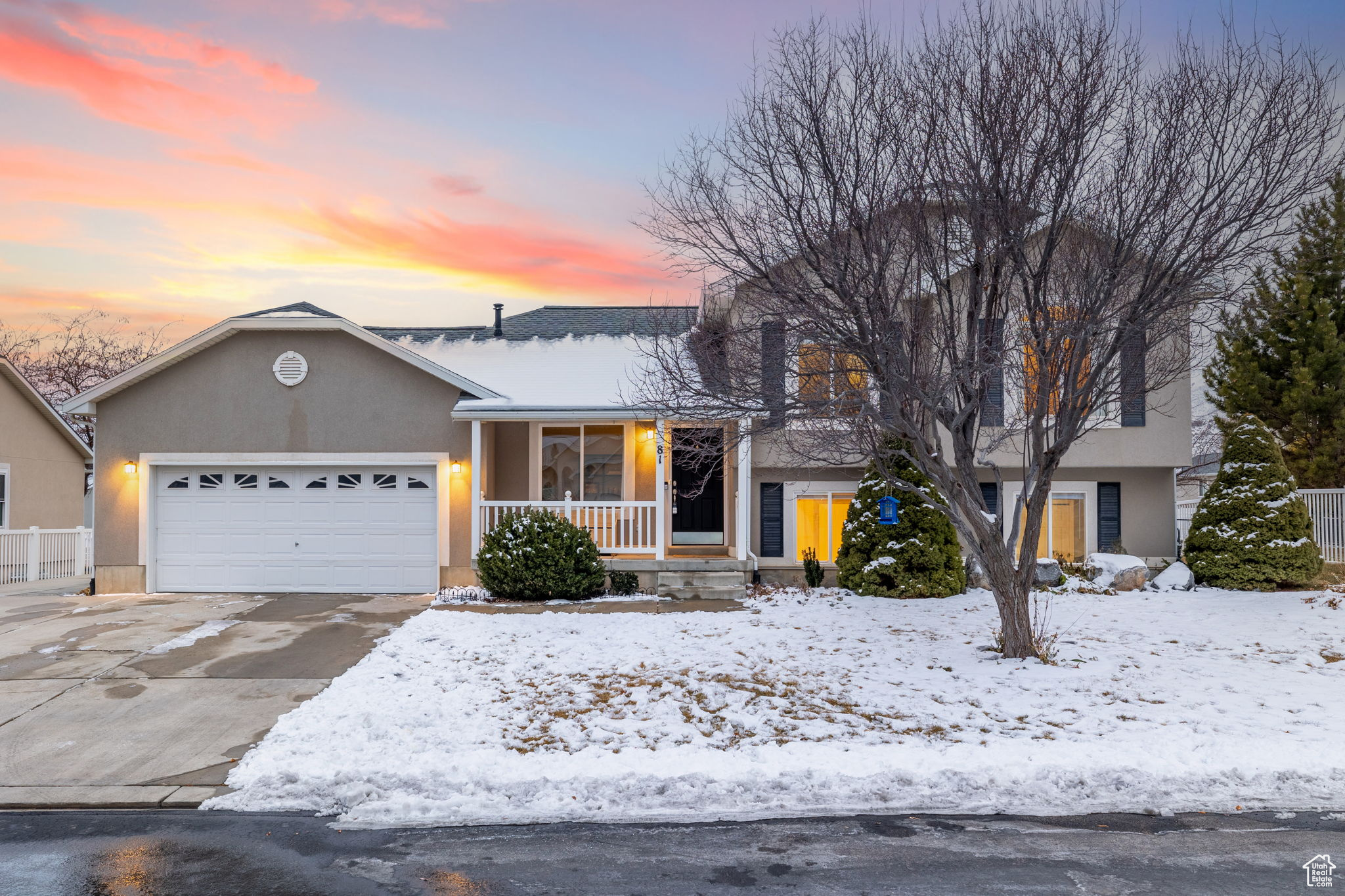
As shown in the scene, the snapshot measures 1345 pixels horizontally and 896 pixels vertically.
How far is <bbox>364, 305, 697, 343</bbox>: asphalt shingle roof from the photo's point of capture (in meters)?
16.6

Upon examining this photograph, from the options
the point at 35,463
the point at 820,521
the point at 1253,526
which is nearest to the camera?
the point at 1253,526

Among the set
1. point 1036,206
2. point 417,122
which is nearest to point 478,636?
point 1036,206

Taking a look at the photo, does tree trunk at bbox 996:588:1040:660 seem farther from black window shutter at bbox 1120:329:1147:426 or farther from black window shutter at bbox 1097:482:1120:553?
black window shutter at bbox 1097:482:1120:553

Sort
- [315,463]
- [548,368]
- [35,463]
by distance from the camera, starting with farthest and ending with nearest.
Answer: [35,463] < [548,368] < [315,463]

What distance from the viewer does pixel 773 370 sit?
8.41 meters

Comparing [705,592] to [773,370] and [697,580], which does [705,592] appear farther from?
[773,370]

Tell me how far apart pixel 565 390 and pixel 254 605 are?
18.9 feet

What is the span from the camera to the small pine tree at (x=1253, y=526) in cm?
1179

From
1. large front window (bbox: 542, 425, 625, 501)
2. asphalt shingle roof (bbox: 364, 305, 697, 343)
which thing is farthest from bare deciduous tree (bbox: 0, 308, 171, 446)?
large front window (bbox: 542, 425, 625, 501)

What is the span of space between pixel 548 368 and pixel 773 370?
25.0 feet

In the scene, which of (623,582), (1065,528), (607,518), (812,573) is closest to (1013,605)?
(812,573)

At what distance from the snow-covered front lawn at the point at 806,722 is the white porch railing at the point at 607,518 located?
2.63 metres

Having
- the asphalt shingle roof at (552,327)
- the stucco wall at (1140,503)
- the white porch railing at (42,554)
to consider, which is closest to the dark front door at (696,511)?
the asphalt shingle roof at (552,327)

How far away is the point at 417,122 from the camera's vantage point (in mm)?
14141
